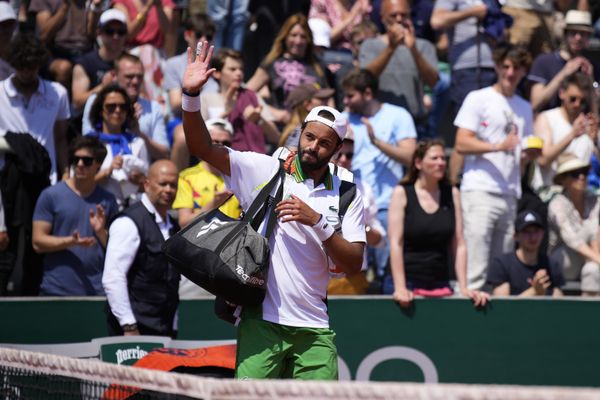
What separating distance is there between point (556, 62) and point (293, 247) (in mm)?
7676

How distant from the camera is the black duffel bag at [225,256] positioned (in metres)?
5.67

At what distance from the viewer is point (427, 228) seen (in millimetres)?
9477

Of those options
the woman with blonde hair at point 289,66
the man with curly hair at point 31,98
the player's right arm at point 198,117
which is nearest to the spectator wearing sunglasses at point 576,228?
the woman with blonde hair at point 289,66

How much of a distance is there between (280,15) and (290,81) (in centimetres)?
209

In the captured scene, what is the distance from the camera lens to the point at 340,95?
12.6 meters

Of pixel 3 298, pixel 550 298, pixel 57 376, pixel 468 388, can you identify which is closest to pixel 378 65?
pixel 550 298

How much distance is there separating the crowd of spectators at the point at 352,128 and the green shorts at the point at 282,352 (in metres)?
2.13

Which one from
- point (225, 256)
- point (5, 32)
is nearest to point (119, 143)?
point (5, 32)

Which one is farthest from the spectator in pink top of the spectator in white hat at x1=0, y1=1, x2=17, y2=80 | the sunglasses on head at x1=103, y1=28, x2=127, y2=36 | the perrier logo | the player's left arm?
the player's left arm

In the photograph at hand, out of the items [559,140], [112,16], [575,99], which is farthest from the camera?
[575,99]

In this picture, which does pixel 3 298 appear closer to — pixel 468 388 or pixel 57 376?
pixel 57 376

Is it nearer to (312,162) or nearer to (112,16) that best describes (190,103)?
(312,162)

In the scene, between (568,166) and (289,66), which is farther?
(289,66)

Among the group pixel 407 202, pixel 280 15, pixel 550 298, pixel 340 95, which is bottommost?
pixel 550 298
